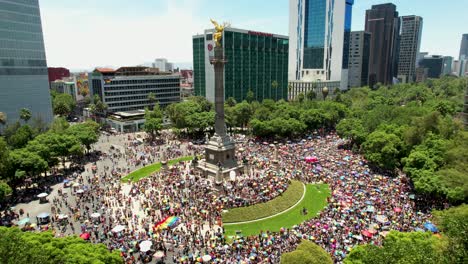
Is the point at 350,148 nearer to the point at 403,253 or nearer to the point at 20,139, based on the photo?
the point at 403,253

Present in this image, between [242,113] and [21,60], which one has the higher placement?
[21,60]

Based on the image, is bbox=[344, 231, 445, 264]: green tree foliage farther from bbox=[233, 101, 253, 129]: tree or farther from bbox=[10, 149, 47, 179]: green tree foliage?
bbox=[233, 101, 253, 129]: tree

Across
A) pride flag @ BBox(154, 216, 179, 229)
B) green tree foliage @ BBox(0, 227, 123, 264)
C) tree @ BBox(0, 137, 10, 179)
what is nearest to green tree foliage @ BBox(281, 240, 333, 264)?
green tree foliage @ BBox(0, 227, 123, 264)

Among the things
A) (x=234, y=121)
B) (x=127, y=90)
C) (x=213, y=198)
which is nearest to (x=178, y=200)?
(x=213, y=198)

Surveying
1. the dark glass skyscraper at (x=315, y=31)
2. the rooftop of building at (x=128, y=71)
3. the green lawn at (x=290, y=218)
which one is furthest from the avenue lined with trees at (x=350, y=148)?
the dark glass skyscraper at (x=315, y=31)

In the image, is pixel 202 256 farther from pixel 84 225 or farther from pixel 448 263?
pixel 448 263

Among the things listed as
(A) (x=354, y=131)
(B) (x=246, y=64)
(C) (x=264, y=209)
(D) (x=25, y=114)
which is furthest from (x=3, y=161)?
(B) (x=246, y=64)
